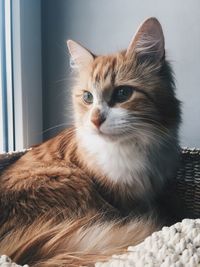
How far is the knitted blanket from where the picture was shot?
70 cm

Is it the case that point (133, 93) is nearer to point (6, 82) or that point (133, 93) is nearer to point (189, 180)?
point (189, 180)

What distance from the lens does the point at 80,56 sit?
51.3 inches

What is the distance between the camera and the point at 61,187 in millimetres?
1146

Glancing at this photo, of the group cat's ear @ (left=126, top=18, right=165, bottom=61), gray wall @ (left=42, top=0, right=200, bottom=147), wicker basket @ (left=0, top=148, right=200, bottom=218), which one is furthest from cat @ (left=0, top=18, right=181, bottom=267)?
gray wall @ (left=42, top=0, right=200, bottom=147)

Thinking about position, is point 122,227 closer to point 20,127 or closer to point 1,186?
point 1,186

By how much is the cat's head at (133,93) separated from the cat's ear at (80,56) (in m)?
0.06

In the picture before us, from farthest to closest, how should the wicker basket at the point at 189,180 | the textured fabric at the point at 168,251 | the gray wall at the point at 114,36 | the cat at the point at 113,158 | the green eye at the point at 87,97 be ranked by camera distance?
the gray wall at the point at 114,36, the wicker basket at the point at 189,180, the green eye at the point at 87,97, the cat at the point at 113,158, the textured fabric at the point at 168,251

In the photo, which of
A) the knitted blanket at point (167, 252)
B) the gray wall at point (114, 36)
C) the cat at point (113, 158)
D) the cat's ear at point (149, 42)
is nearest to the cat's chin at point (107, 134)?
the cat at point (113, 158)

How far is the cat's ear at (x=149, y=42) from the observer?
112 centimetres


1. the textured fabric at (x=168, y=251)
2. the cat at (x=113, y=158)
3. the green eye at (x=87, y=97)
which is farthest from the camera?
the green eye at (x=87, y=97)

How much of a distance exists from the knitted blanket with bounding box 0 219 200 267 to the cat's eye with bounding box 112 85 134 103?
1.39 feet

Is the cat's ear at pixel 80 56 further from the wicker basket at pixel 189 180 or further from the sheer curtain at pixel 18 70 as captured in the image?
the sheer curtain at pixel 18 70

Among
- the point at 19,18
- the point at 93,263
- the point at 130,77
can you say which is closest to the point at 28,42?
the point at 19,18

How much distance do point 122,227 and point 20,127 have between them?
3.05ft
